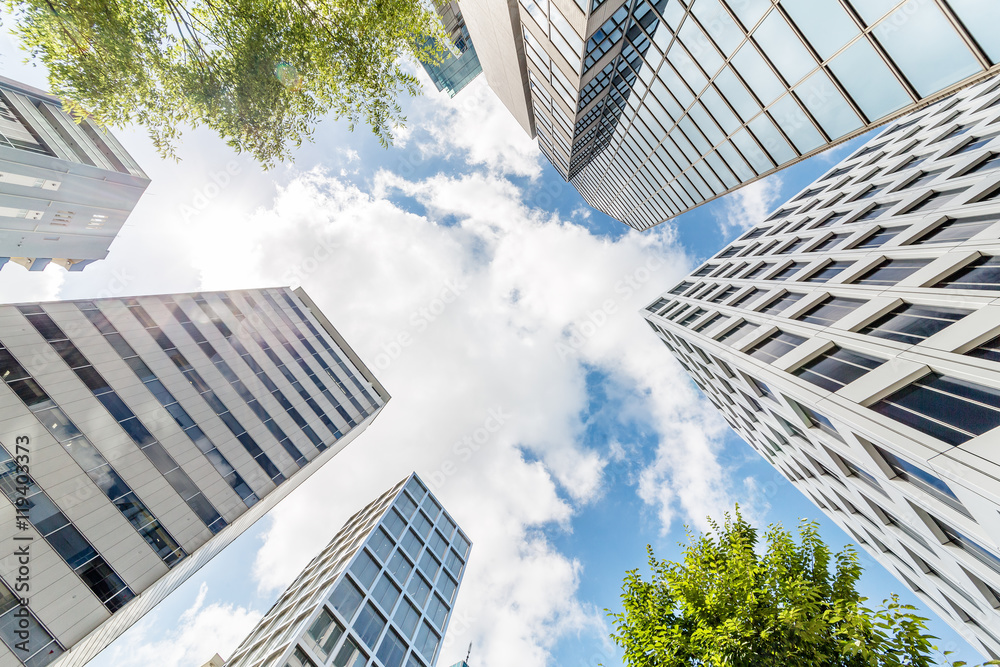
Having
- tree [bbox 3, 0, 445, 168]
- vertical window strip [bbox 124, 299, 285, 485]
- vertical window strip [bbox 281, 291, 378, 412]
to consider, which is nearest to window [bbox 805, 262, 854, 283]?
tree [bbox 3, 0, 445, 168]

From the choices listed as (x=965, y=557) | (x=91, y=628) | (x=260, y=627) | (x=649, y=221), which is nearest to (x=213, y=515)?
(x=91, y=628)

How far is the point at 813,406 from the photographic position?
12.0m

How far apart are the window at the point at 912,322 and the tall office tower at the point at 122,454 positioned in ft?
105

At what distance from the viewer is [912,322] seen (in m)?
11.2

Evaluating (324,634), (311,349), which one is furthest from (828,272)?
(311,349)

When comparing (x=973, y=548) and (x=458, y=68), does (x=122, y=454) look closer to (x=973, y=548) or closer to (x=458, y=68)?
(x=973, y=548)

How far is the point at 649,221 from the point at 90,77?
3786 centimetres

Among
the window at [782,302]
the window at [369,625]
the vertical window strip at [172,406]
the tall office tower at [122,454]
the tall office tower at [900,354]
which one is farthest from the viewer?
the window at [369,625]

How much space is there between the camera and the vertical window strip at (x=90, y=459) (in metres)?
16.4

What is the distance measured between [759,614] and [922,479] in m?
7.33

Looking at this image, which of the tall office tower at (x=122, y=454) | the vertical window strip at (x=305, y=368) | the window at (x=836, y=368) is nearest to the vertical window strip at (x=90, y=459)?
the tall office tower at (x=122, y=454)

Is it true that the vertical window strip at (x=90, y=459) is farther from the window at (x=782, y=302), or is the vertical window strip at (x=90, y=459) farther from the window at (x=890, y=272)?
the window at (x=890, y=272)

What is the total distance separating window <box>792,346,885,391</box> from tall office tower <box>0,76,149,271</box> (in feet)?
120

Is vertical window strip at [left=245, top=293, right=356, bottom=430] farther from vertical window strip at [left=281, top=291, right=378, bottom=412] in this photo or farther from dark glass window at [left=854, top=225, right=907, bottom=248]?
dark glass window at [left=854, top=225, right=907, bottom=248]
